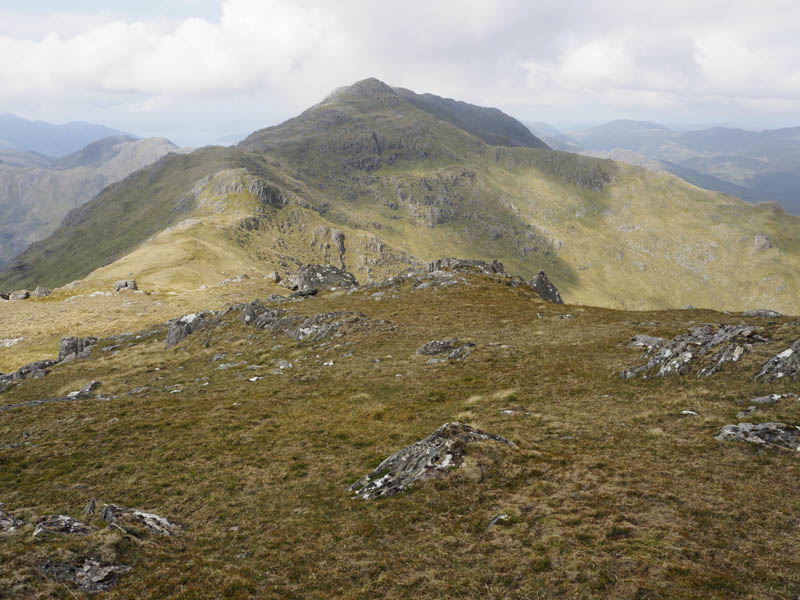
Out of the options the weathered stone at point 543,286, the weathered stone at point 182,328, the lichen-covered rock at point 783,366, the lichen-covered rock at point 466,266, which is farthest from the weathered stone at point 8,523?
the weathered stone at point 543,286

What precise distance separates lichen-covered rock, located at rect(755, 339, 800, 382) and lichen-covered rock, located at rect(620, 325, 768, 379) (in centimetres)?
227

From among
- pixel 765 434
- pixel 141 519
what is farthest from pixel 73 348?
pixel 765 434

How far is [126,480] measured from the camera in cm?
2127

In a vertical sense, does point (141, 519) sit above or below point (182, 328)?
below

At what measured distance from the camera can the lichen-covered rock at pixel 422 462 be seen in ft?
57.8

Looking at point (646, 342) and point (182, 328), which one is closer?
point (646, 342)

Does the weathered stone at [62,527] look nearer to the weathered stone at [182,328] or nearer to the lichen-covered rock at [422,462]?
the lichen-covered rock at [422,462]

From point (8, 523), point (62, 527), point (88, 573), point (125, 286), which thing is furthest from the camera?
point (125, 286)

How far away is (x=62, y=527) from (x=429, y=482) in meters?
13.5

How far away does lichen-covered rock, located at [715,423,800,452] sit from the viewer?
17.3 m

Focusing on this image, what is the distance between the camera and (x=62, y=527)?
14.6m

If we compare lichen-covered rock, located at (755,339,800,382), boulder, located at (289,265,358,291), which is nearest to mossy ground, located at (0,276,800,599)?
lichen-covered rock, located at (755,339,800,382)

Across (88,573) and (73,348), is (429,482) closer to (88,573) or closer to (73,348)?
(88,573)

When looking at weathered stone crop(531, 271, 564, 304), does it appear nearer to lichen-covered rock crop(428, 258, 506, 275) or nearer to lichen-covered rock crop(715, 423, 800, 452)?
lichen-covered rock crop(428, 258, 506, 275)
